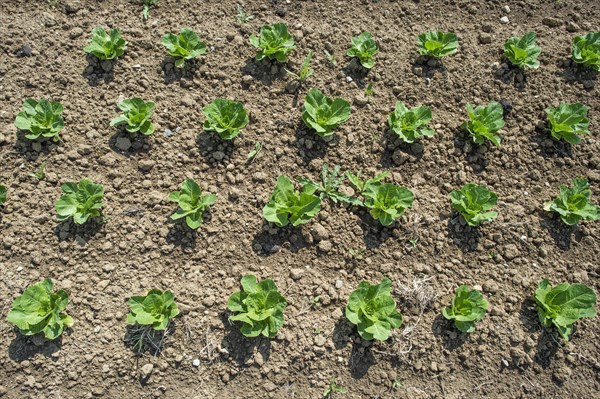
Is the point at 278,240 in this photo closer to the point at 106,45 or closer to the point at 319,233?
the point at 319,233

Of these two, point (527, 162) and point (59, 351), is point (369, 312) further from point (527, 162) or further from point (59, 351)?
point (59, 351)

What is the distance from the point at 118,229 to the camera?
3635mm

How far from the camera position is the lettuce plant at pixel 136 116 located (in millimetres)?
3779

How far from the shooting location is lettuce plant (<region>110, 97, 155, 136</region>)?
149 inches

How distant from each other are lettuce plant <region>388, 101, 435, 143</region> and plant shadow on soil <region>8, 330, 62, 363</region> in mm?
3128

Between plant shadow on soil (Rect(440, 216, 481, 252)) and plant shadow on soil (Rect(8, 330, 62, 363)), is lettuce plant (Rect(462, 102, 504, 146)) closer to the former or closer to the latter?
plant shadow on soil (Rect(440, 216, 481, 252))

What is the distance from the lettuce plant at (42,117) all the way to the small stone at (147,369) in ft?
6.62

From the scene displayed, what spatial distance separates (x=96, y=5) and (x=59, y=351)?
3.16m

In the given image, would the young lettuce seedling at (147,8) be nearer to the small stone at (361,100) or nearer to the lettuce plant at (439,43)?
the small stone at (361,100)

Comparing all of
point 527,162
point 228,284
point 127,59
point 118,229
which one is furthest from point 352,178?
point 127,59

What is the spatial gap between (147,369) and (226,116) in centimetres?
206

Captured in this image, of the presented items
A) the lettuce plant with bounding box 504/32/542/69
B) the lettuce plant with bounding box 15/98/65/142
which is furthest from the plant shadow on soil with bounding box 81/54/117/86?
the lettuce plant with bounding box 504/32/542/69

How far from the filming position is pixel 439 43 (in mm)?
4172

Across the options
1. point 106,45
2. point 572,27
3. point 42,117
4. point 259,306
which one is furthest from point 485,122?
point 42,117
